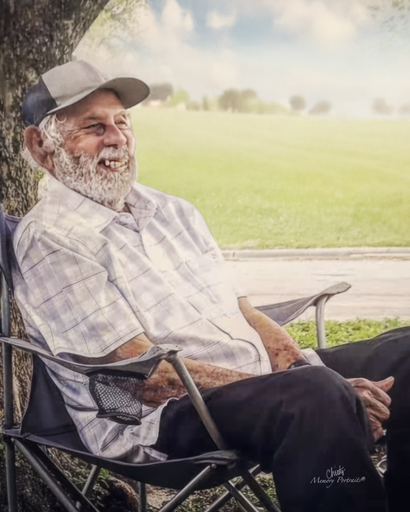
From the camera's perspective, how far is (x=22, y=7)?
8.13 ft

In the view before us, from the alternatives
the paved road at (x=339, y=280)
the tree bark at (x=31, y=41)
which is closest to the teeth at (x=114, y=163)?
the tree bark at (x=31, y=41)

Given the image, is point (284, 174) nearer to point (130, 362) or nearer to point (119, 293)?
point (119, 293)

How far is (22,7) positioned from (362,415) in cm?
A: 202

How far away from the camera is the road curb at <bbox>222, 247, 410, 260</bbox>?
2416mm

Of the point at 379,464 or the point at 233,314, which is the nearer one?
the point at 379,464

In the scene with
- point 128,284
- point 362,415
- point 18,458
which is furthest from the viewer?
point 18,458

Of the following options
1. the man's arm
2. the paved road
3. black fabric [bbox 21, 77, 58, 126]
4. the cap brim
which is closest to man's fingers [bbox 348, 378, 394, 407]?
the paved road

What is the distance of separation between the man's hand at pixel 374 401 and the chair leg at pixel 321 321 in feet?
0.78

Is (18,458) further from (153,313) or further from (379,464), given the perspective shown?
(379,464)

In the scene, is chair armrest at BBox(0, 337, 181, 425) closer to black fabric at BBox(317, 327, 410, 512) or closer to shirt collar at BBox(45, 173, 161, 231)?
shirt collar at BBox(45, 173, 161, 231)

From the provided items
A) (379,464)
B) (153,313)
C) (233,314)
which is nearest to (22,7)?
(153,313)

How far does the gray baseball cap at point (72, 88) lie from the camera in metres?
2.40

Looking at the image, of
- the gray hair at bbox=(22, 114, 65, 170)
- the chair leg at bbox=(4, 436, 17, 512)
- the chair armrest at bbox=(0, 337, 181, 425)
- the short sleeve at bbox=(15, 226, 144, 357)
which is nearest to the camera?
the chair armrest at bbox=(0, 337, 181, 425)

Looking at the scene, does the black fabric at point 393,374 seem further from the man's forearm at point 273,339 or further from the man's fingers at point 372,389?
the man's forearm at point 273,339
